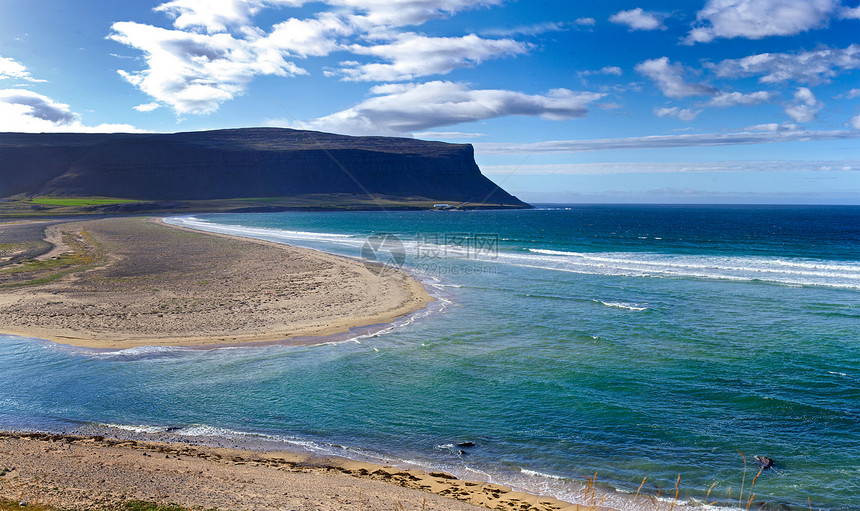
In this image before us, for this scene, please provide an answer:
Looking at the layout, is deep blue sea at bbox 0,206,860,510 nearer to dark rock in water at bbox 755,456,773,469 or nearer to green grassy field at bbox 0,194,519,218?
dark rock in water at bbox 755,456,773,469

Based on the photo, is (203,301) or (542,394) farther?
(203,301)

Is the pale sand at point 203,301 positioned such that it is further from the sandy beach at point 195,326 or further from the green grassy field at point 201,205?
the green grassy field at point 201,205

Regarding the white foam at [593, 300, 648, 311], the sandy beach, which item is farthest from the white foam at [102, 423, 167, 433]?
the white foam at [593, 300, 648, 311]

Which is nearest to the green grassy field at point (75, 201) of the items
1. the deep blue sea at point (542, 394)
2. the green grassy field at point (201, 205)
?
the green grassy field at point (201, 205)

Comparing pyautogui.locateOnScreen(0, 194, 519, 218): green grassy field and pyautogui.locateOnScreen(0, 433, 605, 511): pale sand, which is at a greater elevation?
pyautogui.locateOnScreen(0, 194, 519, 218): green grassy field

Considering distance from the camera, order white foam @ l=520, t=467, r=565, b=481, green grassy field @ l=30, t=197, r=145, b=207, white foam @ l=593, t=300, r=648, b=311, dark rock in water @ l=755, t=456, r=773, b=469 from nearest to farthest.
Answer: white foam @ l=520, t=467, r=565, b=481, dark rock in water @ l=755, t=456, r=773, b=469, white foam @ l=593, t=300, r=648, b=311, green grassy field @ l=30, t=197, r=145, b=207

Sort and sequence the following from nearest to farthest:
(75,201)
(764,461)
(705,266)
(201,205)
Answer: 1. (764,461)
2. (705,266)
3. (75,201)
4. (201,205)

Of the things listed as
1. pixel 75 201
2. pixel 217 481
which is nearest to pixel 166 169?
pixel 75 201

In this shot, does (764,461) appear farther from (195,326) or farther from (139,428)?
(195,326)

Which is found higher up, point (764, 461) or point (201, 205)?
point (201, 205)
